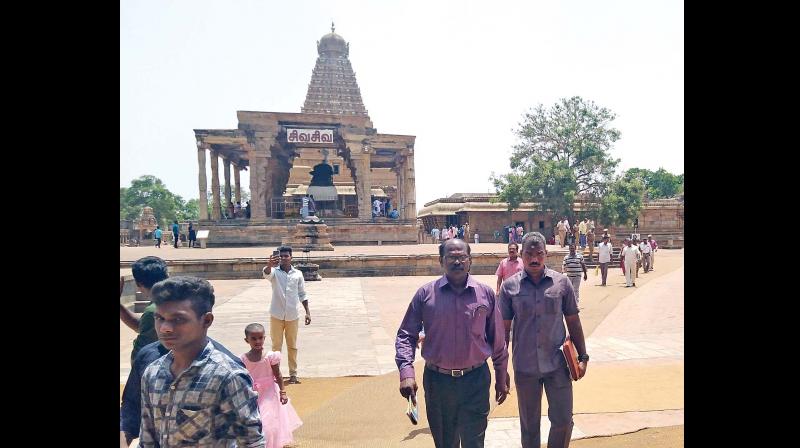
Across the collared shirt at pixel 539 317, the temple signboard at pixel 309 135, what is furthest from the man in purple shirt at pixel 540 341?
the temple signboard at pixel 309 135

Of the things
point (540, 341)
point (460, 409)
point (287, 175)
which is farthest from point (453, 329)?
point (287, 175)

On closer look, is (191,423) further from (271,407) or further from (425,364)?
(271,407)

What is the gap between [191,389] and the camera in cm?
187

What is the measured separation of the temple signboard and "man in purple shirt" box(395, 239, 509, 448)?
90.3ft

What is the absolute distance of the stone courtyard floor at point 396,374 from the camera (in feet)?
12.5

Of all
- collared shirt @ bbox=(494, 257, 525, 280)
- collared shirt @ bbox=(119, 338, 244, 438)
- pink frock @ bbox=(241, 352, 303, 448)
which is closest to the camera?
collared shirt @ bbox=(119, 338, 244, 438)

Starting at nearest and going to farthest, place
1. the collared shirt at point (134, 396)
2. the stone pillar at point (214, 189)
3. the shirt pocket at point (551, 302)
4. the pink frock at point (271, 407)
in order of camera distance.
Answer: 1. the collared shirt at point (134, 396)
2. the shirt pocket at point (551, 302)
3. the pink frock at point (271, 407)
4. the stone pillar at point (214, 189)

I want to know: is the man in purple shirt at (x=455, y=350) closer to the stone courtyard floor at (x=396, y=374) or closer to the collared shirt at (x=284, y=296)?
the stone courtyard floor at (x=396, y=374)

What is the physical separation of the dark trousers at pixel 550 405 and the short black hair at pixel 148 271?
7.82 feet

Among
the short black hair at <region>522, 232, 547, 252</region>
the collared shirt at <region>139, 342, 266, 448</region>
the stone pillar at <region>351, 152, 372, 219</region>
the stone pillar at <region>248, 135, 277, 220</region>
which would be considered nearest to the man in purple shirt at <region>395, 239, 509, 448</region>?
the short black hair at <region>522, 232, 547, 252</region>

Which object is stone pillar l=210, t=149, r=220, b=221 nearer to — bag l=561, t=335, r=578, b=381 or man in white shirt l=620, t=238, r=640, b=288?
man in white shirt l=620, t=238, r=640, b=288

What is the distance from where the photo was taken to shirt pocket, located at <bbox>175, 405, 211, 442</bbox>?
1.85 m
